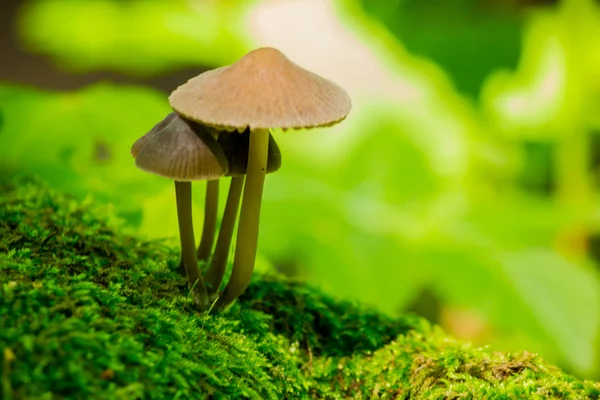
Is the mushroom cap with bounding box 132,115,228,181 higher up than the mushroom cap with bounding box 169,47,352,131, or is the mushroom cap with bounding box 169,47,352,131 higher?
the mushroom cap with bounding box 169,47,352,131

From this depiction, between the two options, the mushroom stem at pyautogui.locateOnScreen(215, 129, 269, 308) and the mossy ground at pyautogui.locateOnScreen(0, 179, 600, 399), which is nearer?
the mossy ground at pyautogui.locateOnScreen(0, 179, 600, 399)

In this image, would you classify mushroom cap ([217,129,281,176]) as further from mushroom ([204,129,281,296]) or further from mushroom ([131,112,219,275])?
mushroom ([131,112,219,275])

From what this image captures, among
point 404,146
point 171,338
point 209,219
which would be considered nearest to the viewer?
point 171,338

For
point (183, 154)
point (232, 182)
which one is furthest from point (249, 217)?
point (183, 154)

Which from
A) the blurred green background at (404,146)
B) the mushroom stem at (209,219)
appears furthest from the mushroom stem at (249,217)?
the blurred green background at (404,146)

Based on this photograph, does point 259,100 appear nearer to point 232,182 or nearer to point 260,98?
point 260,98

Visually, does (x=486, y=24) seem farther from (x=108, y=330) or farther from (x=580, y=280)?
(x=108, y=330)

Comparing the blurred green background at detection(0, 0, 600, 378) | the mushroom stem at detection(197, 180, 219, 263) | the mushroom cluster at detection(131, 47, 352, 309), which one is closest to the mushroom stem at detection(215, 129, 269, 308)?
the mushroom cluster at detection(131, 47, 352, 309)
